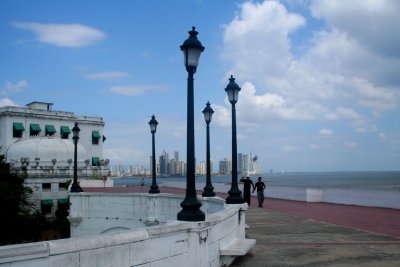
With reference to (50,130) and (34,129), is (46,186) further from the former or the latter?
(50,130)

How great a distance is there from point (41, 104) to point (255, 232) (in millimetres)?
57618

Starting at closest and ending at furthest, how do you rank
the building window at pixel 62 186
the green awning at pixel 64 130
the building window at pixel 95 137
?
the building window at pixel 62 186
the green awning at pixel 64 130
the building window at pixel 95 137

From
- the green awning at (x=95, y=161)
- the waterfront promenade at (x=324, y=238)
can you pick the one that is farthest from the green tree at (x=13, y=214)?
the waterfront promenade at (x=324, y=238)

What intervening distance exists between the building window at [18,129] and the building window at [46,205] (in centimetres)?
1204

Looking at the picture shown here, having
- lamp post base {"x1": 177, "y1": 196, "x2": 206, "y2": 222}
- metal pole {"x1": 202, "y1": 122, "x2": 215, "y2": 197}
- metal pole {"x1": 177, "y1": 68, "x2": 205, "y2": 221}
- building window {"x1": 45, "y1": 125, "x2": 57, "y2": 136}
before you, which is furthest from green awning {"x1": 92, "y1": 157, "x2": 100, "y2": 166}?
lamp post base {"x1": 177, "y1": 196, "x2": 206, "y2": 222}

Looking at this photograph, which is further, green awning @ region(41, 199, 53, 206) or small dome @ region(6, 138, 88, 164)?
small dome @ region(6, 138, 88, 164)

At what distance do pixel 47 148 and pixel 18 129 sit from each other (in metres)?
6.18

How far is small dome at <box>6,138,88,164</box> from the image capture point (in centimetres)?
5425

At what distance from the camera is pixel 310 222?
55.1 feet

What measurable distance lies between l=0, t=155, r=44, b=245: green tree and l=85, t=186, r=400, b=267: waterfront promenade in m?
24.7

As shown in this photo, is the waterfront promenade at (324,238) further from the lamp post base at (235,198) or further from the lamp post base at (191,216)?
the lamp post base at (191,216)

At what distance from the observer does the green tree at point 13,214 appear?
36.2 metres

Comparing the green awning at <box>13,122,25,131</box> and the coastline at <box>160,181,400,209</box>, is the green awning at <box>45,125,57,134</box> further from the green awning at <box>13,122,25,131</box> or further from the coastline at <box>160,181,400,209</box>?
the coastline at <box>160,181,400,209</box>

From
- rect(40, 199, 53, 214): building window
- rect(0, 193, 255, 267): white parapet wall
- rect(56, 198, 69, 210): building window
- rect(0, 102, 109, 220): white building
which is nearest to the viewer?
rect(0, 193, 255, 267): white parapet wall
